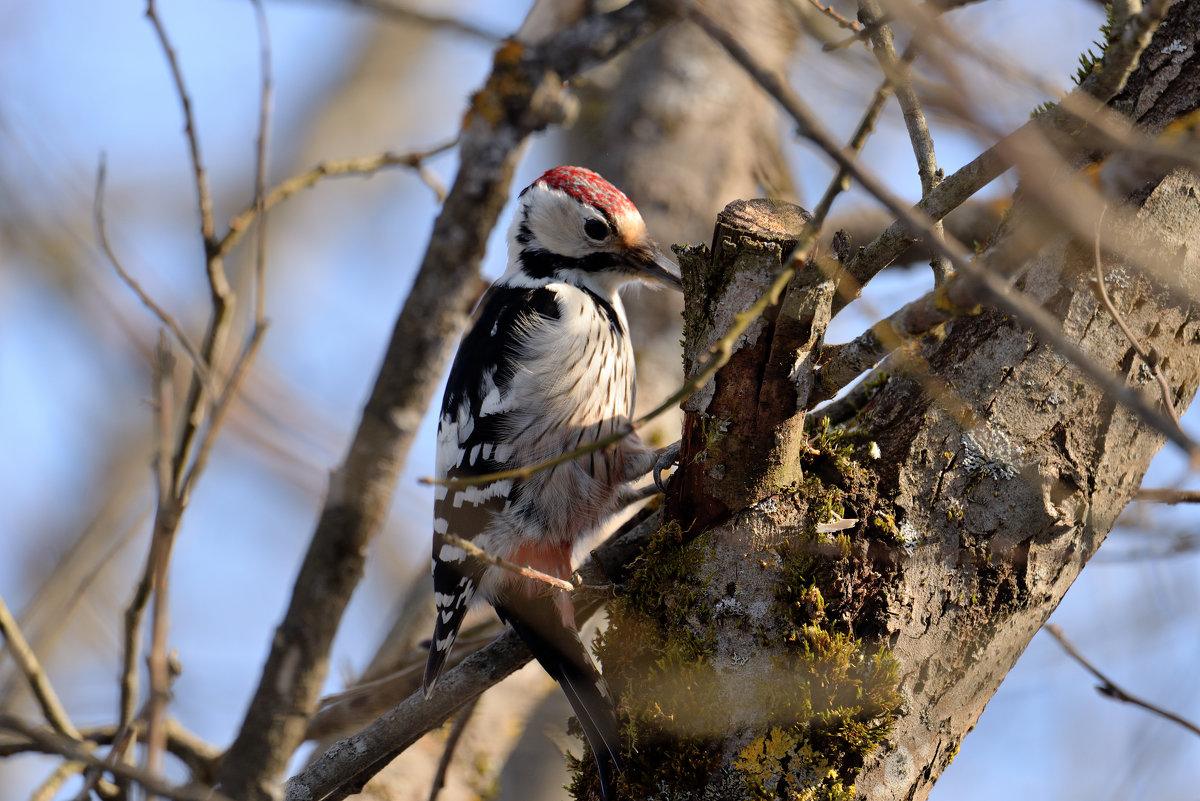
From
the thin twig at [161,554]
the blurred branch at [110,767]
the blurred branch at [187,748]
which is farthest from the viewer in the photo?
the blurred branch at [187,748]

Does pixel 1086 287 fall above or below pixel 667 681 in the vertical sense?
above

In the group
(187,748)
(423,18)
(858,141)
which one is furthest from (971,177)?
(187,748)

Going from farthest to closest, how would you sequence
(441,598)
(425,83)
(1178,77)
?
(425,83) < (441,598) < (1178,77)

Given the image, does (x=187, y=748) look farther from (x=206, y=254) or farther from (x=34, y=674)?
(x=206, y=254)

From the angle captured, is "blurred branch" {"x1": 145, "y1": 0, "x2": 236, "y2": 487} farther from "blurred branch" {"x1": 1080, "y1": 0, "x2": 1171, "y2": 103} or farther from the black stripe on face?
"blurred branch" {"x1": 1080, "y1": 0, "x2": 1171, "y2": 103}

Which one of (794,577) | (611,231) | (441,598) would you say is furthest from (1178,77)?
(441,598)

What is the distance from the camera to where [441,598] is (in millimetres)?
2775

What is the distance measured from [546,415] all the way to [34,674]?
1.56 meters

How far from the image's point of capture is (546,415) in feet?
9.89

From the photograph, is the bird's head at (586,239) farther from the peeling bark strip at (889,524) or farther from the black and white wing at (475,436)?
the peeling bark strip at (889,524)

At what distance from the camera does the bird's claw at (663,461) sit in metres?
2.69

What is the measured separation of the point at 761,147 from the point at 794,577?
3135 mm

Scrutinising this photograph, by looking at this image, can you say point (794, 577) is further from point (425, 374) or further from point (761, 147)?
point (761, 147)

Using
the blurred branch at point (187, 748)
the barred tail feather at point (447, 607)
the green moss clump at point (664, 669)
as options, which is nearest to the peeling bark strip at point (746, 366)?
the green moss clump at point (664, 669)
